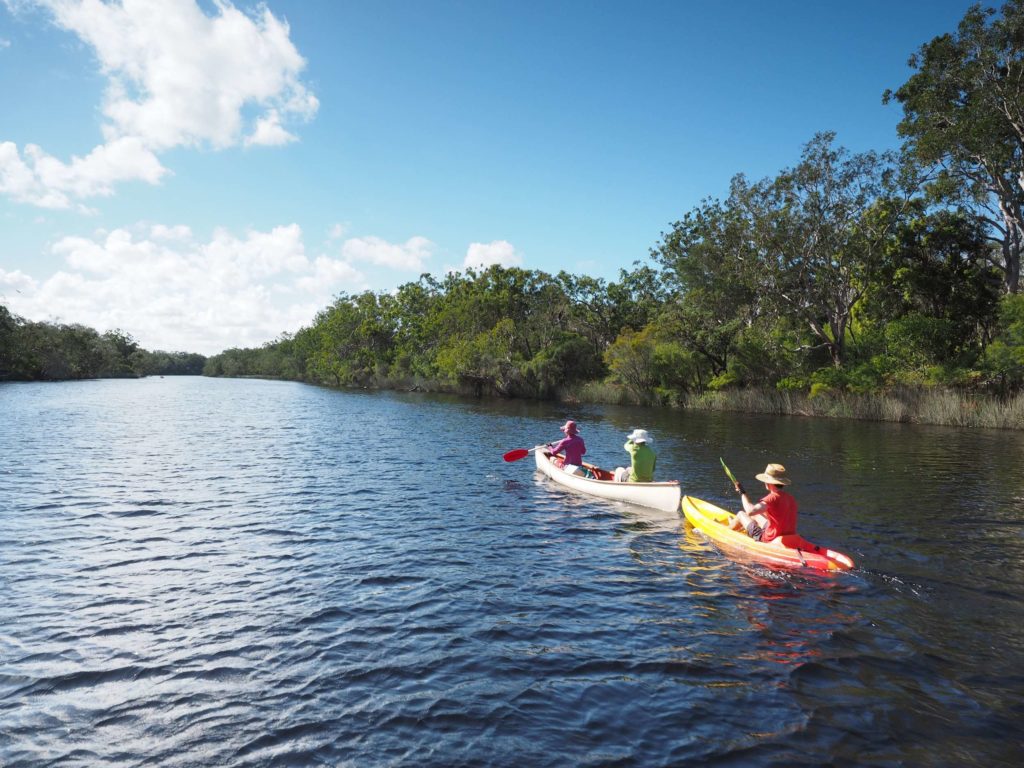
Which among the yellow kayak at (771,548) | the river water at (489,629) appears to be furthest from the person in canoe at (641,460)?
the yellow kayak at (771,548)

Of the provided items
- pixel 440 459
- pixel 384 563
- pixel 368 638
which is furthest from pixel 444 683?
pixel 440 459

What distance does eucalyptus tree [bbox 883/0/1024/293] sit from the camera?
28938mm

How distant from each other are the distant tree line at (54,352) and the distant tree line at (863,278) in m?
71.4

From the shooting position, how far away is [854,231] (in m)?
38.8

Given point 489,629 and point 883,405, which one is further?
point 883,405

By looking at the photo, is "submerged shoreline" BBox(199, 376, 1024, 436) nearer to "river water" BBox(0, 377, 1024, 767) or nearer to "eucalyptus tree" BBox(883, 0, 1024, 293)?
"eucalyptus tree" BBox(883, 0, 1024, 293)

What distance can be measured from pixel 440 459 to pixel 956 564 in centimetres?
1653

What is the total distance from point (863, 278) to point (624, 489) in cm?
3169

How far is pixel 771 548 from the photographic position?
10.6m

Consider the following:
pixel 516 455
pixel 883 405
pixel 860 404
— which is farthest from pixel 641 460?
pixel 860 404

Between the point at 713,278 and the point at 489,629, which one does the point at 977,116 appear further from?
the point at 489,629

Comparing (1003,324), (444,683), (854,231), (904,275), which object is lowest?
(444,683)

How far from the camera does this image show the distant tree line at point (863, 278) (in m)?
30.8

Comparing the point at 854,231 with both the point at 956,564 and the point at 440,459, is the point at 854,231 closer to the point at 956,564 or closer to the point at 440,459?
the point at 440,459
